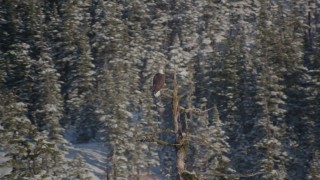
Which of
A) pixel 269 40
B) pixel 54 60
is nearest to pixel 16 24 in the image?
pixel 54 60

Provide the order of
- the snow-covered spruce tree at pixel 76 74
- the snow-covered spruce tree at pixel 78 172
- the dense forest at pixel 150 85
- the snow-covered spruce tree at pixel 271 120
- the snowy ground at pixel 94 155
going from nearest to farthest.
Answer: the snow-covered spruce tree at pixel 78 172
the snow-covered spruce tree at pixel 271 120
the dense forest at pixel 150 85
the snowy ground at pixel 94 155
the snow-covered spruce tree at pixel 76 74

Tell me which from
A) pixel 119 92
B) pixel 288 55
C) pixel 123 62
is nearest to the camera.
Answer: pixel 119 92

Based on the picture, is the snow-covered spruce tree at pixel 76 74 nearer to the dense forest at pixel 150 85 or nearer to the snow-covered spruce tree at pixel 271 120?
the dense forest at pixel 150 85

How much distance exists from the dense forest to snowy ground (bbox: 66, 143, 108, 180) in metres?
1.74

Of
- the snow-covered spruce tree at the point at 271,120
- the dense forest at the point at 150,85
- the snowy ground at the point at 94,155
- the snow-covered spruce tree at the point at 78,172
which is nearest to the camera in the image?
the snow-covered spruce tree at the point at 78,172

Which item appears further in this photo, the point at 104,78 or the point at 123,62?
the point at 123,62

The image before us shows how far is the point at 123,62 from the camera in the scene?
229ft

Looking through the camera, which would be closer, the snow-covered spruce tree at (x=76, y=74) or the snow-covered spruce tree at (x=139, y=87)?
the snow-covered spruce tree at (x=139, y=87)

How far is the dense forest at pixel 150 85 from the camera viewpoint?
46.9 meters

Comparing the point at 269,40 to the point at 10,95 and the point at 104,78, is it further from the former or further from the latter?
the point at 10,95

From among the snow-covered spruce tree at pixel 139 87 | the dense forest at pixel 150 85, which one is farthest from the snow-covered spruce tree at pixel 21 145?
the snow-covered spruce tree at pixel 139 87

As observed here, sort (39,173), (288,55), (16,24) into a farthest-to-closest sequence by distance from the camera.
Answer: (16,24), (288,55), (39,173)

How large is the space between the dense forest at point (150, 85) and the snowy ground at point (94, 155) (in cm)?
174

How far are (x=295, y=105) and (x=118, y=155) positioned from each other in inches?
836
